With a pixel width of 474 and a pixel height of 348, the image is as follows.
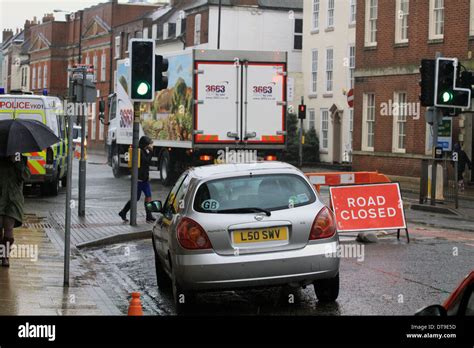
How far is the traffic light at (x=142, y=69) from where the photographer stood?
17.9 meters

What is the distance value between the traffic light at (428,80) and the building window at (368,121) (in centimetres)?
1497

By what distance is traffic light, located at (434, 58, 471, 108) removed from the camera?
25.1m

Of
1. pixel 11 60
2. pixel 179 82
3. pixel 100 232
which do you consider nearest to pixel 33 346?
pixel 100 232

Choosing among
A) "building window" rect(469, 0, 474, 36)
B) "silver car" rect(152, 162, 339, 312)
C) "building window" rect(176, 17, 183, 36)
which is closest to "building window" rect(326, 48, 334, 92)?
"building window" rect(469, 0, 474, 36)

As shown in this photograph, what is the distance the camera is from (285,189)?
10.4 m

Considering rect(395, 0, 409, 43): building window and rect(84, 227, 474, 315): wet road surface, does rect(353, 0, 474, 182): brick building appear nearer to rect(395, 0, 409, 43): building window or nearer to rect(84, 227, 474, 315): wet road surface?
rect(395, 0, 409, 43): building window

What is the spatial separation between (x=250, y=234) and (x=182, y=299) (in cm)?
104

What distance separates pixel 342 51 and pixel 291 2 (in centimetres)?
1658

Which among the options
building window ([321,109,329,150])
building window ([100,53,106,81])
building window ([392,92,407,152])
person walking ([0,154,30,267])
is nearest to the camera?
person walking ([0,154,30,267])

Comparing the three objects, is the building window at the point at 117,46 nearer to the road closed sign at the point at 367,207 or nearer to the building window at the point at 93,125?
the building window at the point at 93,125

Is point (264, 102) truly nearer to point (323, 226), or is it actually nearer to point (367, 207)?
point (367, 207)

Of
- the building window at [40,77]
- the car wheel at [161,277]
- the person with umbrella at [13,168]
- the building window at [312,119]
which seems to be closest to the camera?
the car wheel at [161,277]

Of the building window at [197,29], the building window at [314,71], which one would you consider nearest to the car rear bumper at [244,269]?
the building window at [314,71]

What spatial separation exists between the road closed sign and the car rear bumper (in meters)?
6.77
